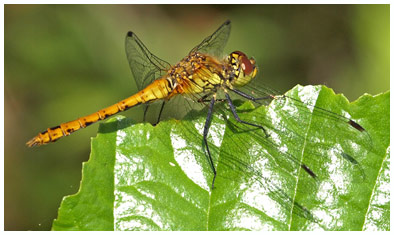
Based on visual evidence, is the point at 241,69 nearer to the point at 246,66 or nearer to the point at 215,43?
the point at 246,66

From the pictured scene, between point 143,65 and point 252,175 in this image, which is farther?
point 143,65

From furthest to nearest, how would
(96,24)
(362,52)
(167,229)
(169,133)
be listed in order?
1. (96,24)
2. (362,52)
3. (169,133)
4. (167,229)

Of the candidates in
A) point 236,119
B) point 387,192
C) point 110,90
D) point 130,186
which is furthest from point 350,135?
point 110,90

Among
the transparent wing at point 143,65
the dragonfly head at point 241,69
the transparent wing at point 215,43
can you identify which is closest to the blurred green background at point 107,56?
the transparent wing at point 143,65

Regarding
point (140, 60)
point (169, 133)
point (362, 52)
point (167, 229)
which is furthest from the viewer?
point (362, 52)

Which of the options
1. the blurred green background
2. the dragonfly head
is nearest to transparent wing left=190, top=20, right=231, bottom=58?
the dragonfly head

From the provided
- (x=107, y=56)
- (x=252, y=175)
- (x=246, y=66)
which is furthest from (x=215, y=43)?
(x=252, y=175)

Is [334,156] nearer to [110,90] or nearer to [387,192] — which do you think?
[387,192]

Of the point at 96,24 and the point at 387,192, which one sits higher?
the point at 96,24
